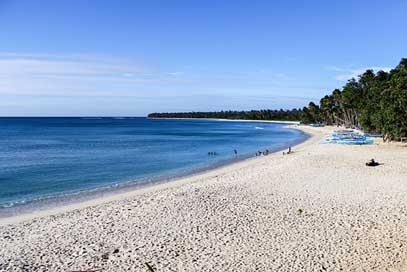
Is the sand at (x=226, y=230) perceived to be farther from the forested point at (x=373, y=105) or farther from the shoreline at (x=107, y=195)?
the forested point at (x=373, y=105)

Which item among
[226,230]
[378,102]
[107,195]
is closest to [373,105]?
[378,102]

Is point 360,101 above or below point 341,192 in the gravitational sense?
above

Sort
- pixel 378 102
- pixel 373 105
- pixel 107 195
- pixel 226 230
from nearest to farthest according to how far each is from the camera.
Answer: pixel 226 230 < pixel 107 195 < pixel 378 102 < pixel 373 105

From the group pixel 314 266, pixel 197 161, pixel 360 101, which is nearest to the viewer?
pixel 314 266

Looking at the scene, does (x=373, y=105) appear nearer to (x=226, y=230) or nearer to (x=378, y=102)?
(x=378, y=102)

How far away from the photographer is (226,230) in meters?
12.0

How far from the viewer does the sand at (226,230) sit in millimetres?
9523

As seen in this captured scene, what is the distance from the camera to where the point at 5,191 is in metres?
20.8

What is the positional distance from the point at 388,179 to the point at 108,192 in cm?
1454

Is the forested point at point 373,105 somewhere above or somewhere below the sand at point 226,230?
above

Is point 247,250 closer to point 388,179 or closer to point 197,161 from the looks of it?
point 388,179

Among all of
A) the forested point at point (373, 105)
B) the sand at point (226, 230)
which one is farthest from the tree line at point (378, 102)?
the sand at point (226, 230)

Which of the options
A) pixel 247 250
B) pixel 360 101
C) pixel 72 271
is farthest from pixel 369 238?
pixel 360 101

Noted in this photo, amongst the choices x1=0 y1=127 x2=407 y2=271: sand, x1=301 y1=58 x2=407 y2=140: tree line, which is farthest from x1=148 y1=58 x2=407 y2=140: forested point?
x1=0 y1=127 x2=407 y2=271: sand
